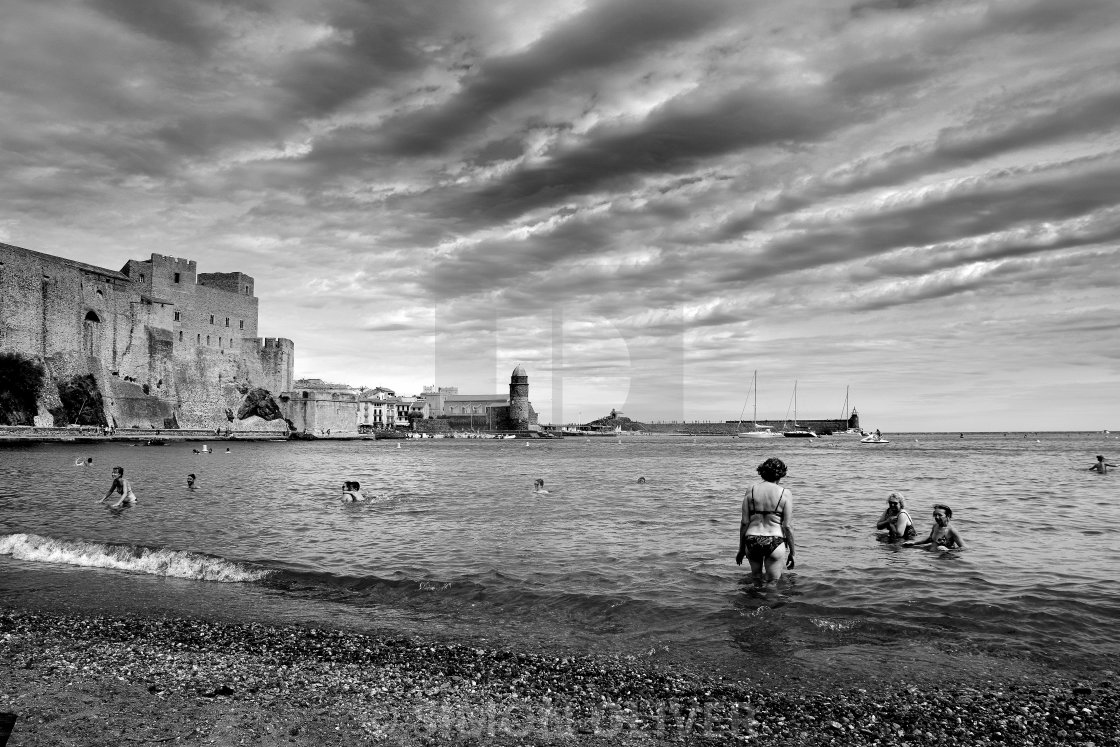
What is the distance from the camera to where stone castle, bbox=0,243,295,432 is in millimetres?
57594

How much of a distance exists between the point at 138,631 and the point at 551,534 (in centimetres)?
798

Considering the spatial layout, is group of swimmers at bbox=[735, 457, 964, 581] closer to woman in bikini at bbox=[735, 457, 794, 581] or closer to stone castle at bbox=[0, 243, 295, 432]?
woman in bikini at bbox=[735, 457, 794, 581]

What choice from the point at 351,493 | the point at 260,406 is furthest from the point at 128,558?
the point at 260,406

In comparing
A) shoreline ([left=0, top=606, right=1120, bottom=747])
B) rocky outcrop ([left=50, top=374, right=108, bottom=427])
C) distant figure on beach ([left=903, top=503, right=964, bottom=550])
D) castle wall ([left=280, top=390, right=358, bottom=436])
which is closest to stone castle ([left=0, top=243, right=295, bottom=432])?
rocky outcrop ([left=50, top=374, right=108, bottom=427])

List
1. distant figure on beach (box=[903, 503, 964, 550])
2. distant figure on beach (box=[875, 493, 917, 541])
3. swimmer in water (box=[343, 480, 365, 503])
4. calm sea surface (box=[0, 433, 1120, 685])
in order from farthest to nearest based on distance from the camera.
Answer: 1. swimmer in water (box=[343, 480, 365, 503])
2. distant figure on beach (box=[875, 493, 917, 541])
3. distant figure on beach (box=[903, 503, 964, 550])
4. calm sea surface (box=[0, 433, 1120, 685])

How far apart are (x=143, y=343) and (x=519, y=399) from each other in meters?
72.4

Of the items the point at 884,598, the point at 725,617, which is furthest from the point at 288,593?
the point at 884,598

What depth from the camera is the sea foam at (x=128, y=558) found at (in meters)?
9.66

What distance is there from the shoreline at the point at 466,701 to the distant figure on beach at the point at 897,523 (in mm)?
6850

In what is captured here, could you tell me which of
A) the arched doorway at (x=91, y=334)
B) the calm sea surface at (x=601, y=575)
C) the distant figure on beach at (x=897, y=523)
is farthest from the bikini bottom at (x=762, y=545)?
the arched doorway at (x=91, y=334)

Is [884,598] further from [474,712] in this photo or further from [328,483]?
[328,483]

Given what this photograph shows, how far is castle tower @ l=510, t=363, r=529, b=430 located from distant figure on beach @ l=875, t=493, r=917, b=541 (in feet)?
390

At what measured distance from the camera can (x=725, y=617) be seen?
733cm

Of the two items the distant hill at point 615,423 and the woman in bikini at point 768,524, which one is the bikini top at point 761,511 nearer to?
the woman in bikini at point 768,524
